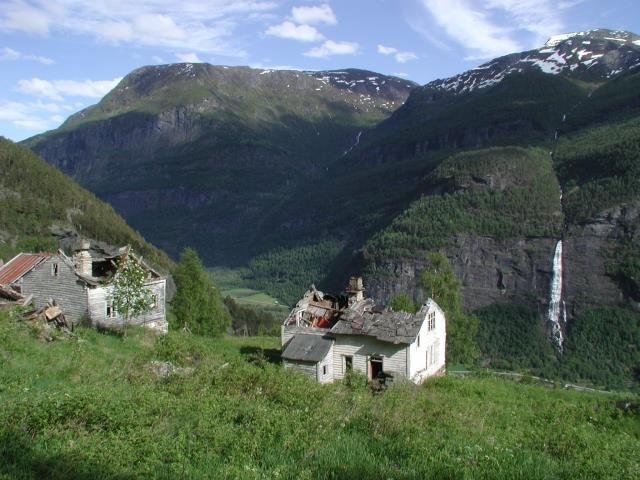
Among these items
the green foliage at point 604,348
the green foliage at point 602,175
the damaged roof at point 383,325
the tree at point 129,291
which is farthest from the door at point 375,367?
the green foliage at point 602,175

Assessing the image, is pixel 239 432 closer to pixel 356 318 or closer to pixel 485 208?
pixel 356 318

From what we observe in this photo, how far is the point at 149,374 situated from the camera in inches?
718

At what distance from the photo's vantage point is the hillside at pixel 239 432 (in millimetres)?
9609

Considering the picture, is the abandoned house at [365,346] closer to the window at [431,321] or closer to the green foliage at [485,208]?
the window at [431,321]

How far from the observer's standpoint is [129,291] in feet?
110

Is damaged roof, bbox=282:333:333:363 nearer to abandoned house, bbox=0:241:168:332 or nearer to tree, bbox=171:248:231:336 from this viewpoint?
abandoned house, bbox=0:241:168:332

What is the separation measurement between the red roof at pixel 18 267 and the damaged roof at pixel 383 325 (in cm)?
1936

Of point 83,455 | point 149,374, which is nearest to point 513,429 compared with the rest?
point 149,374

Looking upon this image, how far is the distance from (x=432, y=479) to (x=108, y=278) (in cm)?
3196

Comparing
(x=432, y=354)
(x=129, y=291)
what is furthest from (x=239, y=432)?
(x=432, y=354)

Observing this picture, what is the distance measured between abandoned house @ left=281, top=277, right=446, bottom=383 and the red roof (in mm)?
16414

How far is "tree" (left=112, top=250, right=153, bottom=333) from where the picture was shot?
33.2 meters

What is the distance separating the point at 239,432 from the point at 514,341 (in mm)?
132147

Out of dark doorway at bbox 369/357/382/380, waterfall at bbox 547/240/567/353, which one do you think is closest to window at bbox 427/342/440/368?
dark doorway at bbox 369/357/382/380
